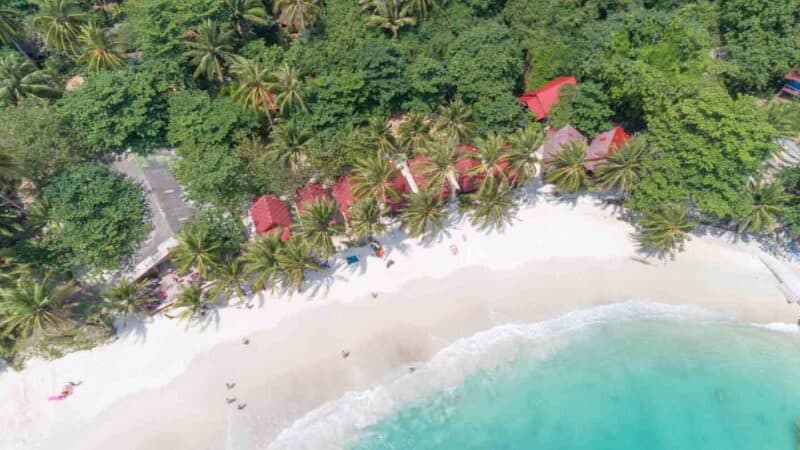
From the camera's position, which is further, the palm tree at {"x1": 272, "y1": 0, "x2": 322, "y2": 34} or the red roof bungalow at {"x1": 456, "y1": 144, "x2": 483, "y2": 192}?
the palm tree at {"x1": 272, "y1": 0, "x2": 322, "y2": 34}

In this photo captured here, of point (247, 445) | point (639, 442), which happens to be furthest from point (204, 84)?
point (639, 442)

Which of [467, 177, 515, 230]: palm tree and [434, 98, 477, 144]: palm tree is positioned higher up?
[434, 98, 477, 144]: palm tree

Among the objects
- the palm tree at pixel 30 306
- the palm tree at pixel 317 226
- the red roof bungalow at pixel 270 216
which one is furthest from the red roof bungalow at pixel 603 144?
the palm tree at pixel 30 306

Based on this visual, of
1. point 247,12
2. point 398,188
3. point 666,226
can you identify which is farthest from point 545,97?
point 247,12

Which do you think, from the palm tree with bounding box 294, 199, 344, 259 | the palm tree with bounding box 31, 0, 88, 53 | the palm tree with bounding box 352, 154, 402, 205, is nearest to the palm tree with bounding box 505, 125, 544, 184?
the palm tree with bounding box 352, 154, 402, 205

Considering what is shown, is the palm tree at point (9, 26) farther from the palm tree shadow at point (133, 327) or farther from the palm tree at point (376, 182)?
the palm tree at point (376, 182)

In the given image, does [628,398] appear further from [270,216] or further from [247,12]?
[247,12]

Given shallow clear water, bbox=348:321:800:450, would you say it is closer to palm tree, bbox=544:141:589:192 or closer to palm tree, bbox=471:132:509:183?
palm tree, bbox=544:141:589:192
